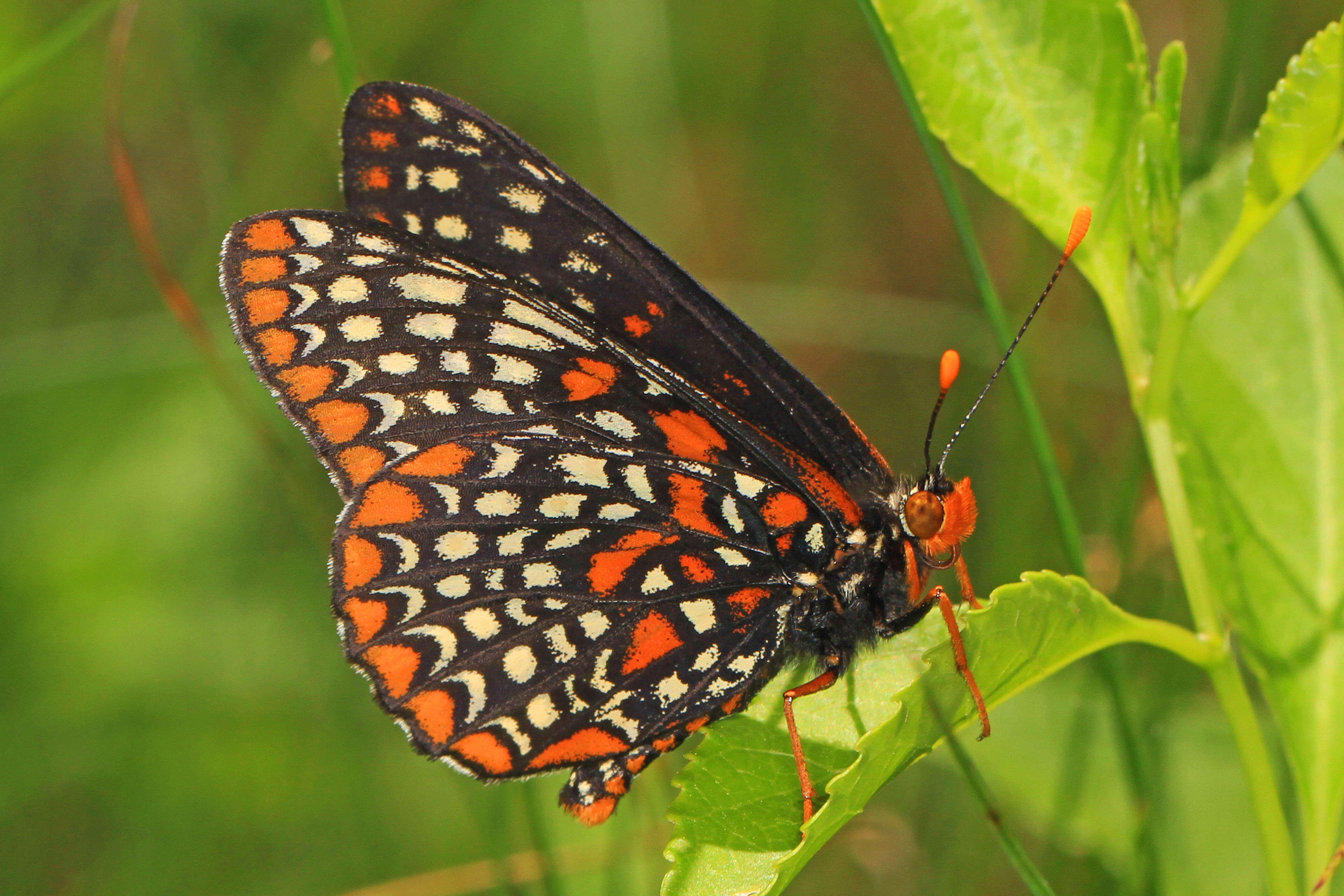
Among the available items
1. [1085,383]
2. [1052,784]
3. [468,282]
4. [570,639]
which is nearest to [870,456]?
[570,639]

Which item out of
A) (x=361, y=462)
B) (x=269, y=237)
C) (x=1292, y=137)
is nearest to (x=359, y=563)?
(x=361, y=462)

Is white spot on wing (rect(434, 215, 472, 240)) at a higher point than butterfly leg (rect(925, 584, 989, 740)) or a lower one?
higher

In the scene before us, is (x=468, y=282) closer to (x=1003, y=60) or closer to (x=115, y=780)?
(x=1003, y=60)

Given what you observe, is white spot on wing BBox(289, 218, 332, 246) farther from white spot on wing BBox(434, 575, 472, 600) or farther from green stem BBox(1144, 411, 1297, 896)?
green stem BBox(1144, 411, 1297, 896)

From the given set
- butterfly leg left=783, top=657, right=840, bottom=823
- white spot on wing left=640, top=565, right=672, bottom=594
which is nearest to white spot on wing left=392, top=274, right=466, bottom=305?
white spot on wing left=640, top=565, right=672, bottom=594

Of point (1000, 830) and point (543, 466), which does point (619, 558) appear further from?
point (1000, 830)

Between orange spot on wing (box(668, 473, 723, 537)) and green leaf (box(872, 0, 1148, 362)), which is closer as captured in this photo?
green leaf (box(872, 0, 1148, 362))

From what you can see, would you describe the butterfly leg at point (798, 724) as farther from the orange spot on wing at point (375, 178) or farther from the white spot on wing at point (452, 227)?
the orange spot on wing at point (375, 178)
